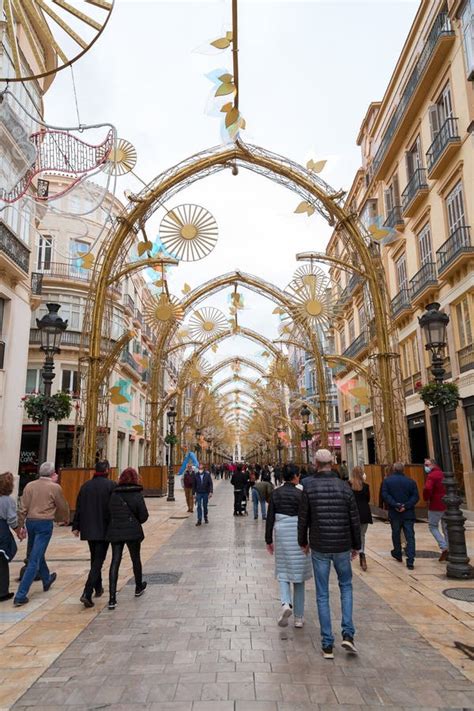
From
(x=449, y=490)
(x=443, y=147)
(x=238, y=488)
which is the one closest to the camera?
(x=449, y=490)

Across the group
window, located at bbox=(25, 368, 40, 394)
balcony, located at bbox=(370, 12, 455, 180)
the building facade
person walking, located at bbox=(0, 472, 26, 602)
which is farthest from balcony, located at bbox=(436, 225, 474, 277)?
window, located at bbox=(25, 368, 40, 394)

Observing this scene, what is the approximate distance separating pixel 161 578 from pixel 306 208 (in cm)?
1225

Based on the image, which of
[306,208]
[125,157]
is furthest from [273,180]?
[125,157]

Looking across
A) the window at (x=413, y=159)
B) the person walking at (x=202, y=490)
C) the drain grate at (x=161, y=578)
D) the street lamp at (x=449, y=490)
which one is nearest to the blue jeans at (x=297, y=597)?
the drain grate at (x=161, y=578)

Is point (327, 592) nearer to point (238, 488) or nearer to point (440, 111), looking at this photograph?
point (238, 488)

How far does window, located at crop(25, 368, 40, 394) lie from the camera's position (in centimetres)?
2727

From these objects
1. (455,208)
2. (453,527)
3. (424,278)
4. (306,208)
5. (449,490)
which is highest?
(455,208)

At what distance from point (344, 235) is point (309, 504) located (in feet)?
43.7

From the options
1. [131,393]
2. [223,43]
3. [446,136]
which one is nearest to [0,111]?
[223,43]

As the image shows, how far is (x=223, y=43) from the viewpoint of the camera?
31.3 feet

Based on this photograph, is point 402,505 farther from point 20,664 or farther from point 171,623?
point 20,664

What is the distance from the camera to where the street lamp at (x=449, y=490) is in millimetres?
7966

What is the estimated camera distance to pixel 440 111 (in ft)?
64.0

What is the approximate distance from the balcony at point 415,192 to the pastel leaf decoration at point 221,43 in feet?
41.4
